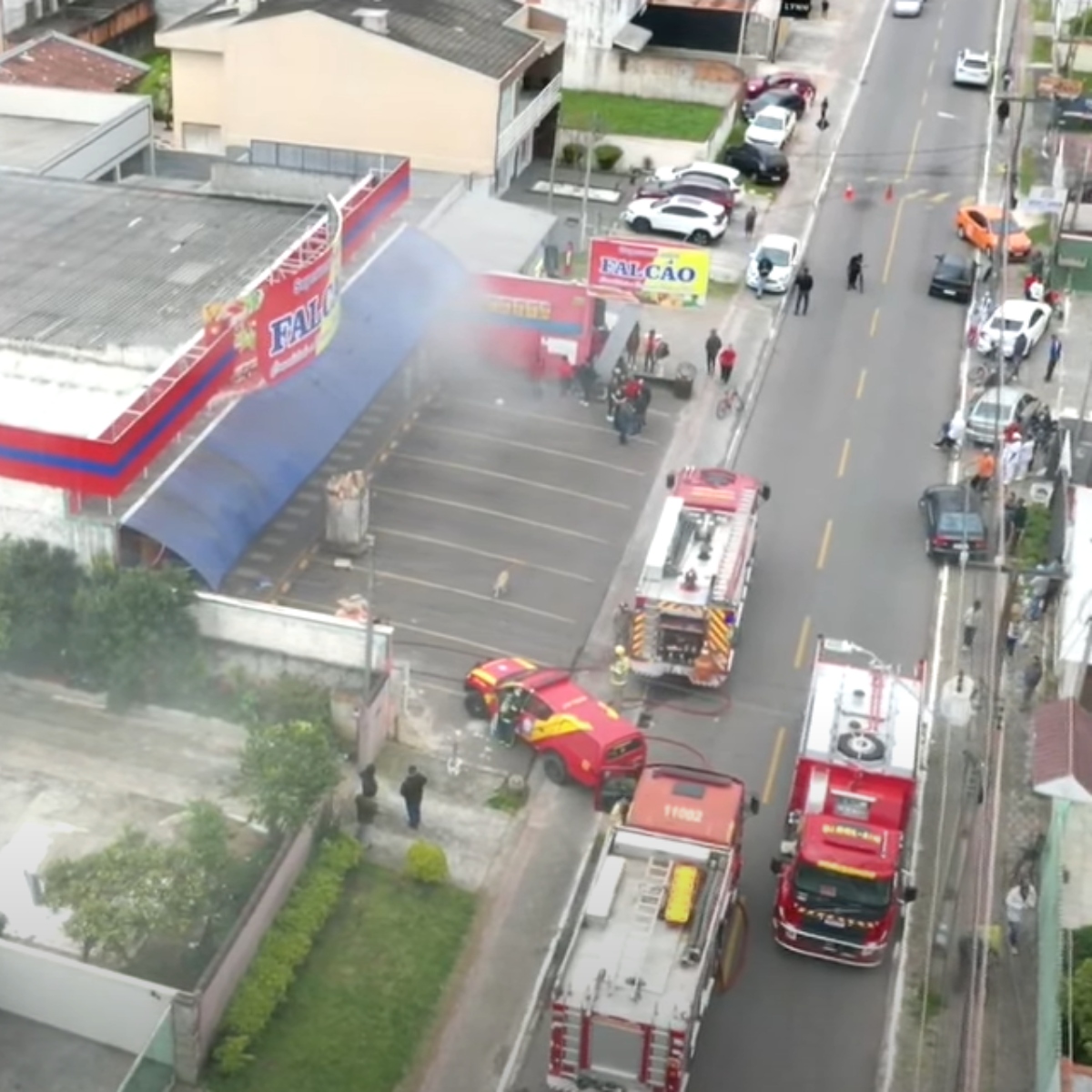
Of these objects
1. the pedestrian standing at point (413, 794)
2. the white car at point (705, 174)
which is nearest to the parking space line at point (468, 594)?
the pedestrian standing at point (413, 794)

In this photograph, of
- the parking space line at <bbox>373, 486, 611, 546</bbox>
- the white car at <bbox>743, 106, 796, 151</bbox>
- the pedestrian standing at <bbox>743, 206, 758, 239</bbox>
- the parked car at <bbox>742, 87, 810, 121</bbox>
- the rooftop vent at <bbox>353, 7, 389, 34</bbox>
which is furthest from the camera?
the parked car at <bbox>742, 87, 810, 121</bbox>

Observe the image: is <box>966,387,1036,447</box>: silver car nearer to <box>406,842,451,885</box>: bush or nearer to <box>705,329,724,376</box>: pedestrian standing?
<box>705,329,724,376</box>: pedestrian standing

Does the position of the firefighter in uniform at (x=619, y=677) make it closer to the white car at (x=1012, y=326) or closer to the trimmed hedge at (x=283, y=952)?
the trimmed hedge at (x=283, y=952)

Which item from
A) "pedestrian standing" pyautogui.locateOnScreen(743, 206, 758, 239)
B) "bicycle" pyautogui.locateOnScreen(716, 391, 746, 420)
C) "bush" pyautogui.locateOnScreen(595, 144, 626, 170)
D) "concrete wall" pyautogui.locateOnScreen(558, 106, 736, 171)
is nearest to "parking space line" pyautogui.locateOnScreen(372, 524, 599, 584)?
"bicycle" pyautogui.locateOnScreen(716, 391, 746, 420)

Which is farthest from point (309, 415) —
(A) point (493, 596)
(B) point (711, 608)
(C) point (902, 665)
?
(C) point (902, 665)

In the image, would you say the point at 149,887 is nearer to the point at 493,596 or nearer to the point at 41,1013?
the point at 41,1013
